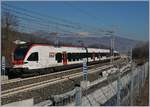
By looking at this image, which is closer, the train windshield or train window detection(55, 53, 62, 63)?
the train windshield

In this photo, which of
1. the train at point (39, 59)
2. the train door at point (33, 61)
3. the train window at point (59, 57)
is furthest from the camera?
the train window at point (59, 57)

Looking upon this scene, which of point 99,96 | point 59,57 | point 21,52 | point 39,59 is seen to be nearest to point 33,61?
point 39,59

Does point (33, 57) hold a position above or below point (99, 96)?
above

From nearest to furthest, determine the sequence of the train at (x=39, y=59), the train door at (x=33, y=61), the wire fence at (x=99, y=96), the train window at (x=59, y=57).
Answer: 1. the wire fence at (x=99, y=96)
2. the train at (x=39, y=59)
3. the train door at (x=33, y=61)
4. the train window at (x=59, y=57)

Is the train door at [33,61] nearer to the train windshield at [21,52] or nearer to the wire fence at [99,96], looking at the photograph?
the train windshield at [21,52]

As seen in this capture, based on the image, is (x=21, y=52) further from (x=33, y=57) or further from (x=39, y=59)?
(x=39, y=59)

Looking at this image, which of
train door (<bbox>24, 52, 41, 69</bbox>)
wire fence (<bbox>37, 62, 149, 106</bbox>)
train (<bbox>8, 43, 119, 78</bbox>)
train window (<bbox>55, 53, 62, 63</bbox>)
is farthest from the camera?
train window (<bbox>55, 53, 62, 63</bbox>)

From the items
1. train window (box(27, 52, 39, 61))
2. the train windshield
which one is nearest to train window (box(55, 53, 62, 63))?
train window (box(27, 52, 39, 61))

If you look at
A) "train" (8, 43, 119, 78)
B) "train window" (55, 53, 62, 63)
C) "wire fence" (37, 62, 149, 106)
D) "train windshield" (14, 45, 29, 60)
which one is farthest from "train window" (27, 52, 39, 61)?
"wire fence" (37, 62, 149, 106)

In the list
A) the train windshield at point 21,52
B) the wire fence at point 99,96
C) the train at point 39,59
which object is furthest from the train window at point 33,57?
the wire fence at point 99,96

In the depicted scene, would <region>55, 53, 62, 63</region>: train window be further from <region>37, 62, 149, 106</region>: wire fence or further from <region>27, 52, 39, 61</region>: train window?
<region>37, 62, 149, 106</region>: wire fence

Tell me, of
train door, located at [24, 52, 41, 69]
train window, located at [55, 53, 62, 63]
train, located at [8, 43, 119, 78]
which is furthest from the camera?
train window, located at [55, 53, 62, 63]

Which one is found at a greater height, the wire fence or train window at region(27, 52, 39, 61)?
train window at region(27, 52, 39, 61)

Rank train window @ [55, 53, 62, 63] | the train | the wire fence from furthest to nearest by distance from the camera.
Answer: train window @ [55, 53, 62, 63]
the train
the wire fence
